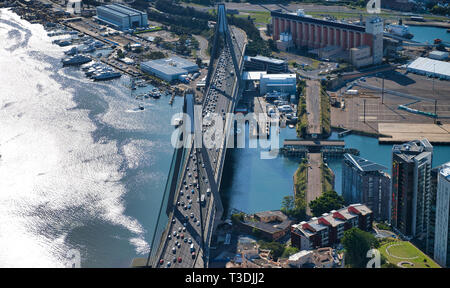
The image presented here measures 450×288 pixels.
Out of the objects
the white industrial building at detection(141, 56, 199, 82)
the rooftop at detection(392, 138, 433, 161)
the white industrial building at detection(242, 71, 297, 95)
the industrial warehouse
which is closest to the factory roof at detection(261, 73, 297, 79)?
the white industrial building at detection(242, 71, 297, 95)

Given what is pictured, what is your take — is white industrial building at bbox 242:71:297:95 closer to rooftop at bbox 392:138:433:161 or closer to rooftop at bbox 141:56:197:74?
rooftop at bbox 141:56:197:74

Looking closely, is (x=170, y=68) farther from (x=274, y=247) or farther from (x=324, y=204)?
(x=274, y=247)

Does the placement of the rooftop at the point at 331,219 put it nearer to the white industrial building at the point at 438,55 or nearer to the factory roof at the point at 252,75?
the factory roof at the point at 252,75

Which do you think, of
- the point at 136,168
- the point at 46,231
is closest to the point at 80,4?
the point at 136,168

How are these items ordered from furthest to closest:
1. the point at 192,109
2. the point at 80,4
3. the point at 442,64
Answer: the point at 80,4
the point at 442,64
the point at 192,109

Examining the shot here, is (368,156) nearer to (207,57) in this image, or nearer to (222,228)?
(222,228)

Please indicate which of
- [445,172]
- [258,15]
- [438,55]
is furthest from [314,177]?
[258,15]

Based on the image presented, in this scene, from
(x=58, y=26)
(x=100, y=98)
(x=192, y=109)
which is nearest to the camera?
(x=192, y=109)
